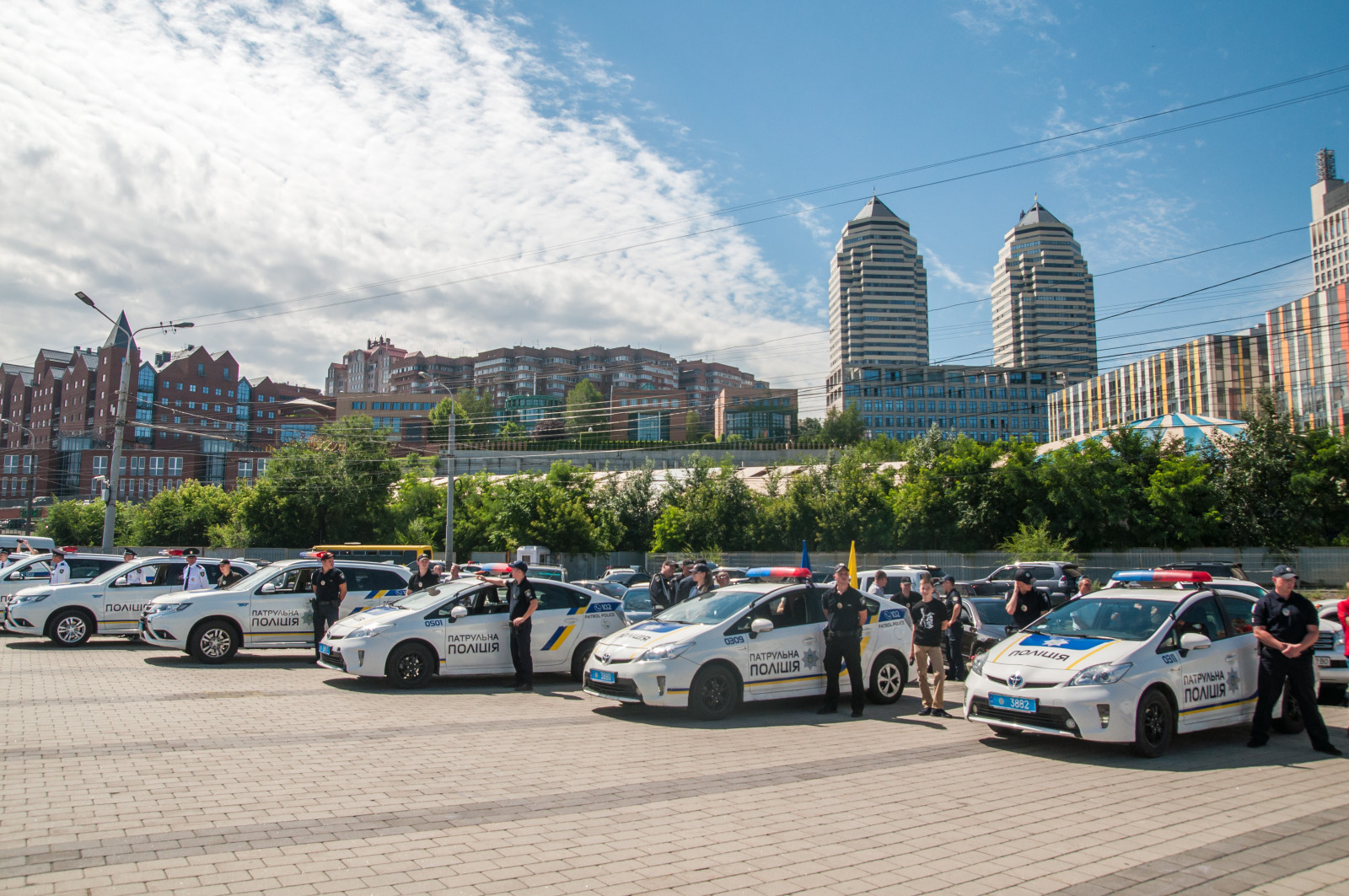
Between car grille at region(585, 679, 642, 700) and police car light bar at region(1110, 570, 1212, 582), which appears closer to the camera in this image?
police car light bar at region(1110, 570, 1212, 582)

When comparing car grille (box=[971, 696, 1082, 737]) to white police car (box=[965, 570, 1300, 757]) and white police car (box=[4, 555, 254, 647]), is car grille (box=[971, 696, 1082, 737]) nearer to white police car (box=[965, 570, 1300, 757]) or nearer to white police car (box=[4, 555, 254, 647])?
white police car (box=[965, 570, 1300, 757])

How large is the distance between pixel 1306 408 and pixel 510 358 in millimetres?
138086

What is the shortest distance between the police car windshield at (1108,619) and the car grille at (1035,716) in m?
1.16

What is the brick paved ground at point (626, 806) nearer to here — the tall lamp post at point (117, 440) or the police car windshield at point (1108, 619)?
the police car windshield at point (1108, 619)

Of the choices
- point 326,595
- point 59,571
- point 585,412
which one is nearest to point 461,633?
point 326,595

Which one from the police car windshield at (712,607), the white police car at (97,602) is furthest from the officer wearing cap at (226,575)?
the police car windshield at (712,607)

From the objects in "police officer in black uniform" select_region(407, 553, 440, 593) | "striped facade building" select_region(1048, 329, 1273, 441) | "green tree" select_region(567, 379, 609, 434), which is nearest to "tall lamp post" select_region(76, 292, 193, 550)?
"police officer in black uniform" select_region(407, 553, 440, 593)

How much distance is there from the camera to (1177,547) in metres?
36.6

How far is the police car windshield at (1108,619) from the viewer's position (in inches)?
348

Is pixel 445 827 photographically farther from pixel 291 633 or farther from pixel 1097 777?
pixel 291 633

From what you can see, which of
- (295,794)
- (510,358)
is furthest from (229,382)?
(295,794)

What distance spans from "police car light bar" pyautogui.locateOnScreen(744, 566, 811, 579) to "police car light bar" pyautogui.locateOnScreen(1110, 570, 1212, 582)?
12.0 feet

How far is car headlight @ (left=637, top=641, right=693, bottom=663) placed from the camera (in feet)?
33.2

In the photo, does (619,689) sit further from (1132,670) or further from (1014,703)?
(1132,670)
